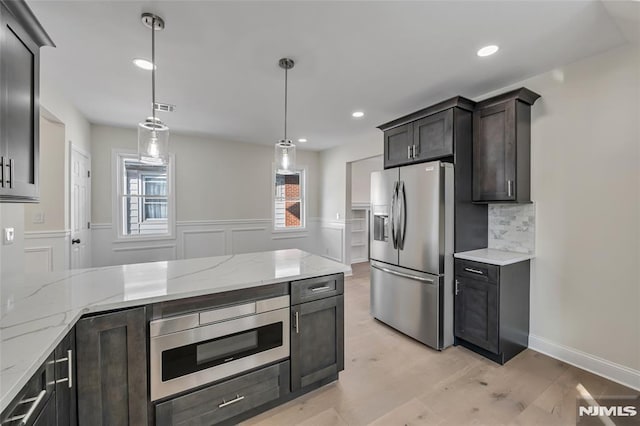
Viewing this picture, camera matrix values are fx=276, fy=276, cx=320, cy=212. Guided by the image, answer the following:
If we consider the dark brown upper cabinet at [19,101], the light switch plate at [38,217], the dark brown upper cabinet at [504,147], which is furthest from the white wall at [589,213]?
the light switch plate at [38,217]

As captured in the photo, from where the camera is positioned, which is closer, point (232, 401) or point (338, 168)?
point (232, 401)

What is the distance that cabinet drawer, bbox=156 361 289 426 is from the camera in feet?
5.13

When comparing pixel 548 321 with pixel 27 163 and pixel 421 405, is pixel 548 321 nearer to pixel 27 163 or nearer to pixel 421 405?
pixel 421 405

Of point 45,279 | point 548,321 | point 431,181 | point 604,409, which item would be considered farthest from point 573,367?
point 45,279

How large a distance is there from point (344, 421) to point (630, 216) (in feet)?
8.73

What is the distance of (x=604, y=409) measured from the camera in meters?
1.91

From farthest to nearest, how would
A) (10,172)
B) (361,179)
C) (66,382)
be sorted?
→ (361,179)
(10,172)
(66,382)

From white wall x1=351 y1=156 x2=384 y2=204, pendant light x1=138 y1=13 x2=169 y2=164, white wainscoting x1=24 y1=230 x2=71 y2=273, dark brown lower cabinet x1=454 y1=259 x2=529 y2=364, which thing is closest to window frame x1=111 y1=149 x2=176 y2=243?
white wainscoting x1=24 y1=230 x2=71 y2=273

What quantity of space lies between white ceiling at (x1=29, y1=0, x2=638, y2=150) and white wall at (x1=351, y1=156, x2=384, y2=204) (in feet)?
11.4

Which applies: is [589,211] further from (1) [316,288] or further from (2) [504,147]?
(1) [316,288]

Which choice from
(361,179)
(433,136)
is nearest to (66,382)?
(433,136)

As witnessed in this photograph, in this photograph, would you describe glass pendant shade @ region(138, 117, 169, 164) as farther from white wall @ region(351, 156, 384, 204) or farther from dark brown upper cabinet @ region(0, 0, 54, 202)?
white wall @ region(351, 156, 384, 204)

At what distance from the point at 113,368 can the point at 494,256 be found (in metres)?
2.98

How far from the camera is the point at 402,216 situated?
9.81 ft
